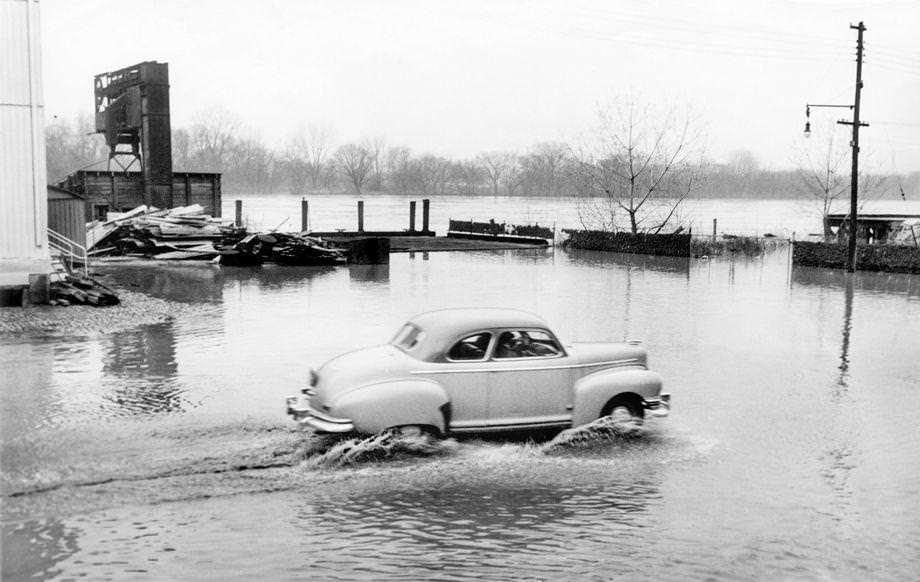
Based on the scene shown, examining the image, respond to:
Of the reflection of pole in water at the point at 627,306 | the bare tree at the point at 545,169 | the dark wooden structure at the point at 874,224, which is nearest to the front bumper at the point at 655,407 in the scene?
the reflection of pole in water at the point at 627,306

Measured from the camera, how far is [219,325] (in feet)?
61.8

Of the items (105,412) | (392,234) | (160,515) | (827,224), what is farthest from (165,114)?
(160,515)

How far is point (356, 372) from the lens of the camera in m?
9.50

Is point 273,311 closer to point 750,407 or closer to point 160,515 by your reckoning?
point 750,407

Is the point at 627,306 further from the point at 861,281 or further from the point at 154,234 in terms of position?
the point at 154,234

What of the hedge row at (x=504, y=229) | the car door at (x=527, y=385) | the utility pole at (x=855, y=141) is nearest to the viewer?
the car door at (x=527, y=385)

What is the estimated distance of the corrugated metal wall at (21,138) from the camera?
17.8m

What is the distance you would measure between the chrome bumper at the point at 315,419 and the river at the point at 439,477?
0.30 meters

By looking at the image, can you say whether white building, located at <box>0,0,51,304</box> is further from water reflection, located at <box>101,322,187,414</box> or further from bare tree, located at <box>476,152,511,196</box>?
bare tree, located at <box>476,152,511,196</box>

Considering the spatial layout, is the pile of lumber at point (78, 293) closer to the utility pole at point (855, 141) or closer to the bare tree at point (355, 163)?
the utility pole at point (855, 141)

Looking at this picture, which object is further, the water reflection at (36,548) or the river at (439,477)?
the river at (439,477)

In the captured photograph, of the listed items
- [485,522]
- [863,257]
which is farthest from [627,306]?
[863,257]

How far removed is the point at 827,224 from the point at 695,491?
1731 inches

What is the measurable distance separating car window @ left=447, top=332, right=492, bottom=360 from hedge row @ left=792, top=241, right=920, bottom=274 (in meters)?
28.7
